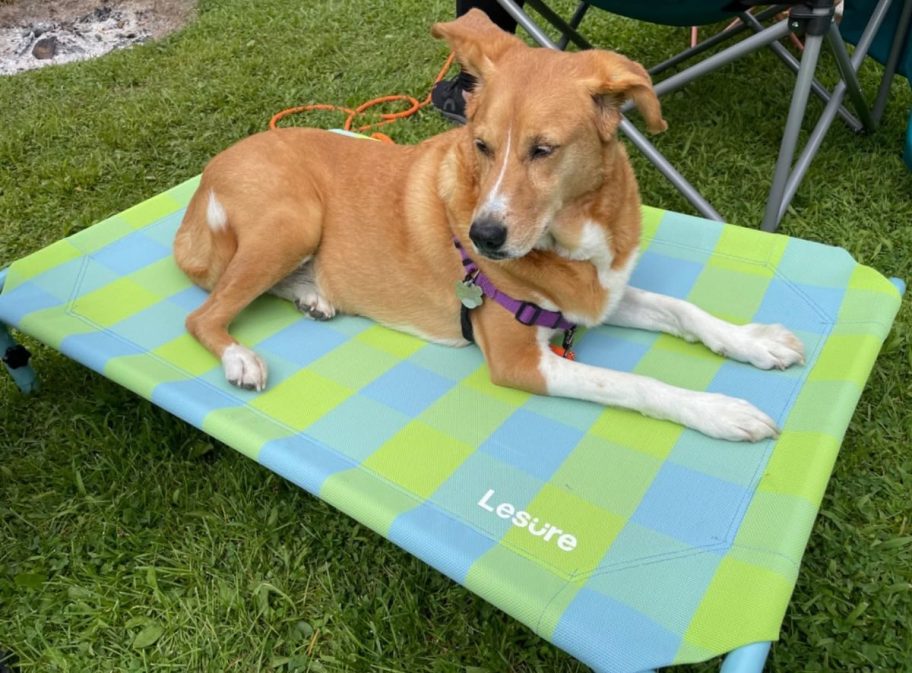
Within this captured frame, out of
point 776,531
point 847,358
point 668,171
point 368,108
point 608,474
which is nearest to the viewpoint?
point 776,531

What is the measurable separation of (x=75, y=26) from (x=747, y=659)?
26.4ft

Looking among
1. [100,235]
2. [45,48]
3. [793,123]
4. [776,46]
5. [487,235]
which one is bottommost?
[45,48]

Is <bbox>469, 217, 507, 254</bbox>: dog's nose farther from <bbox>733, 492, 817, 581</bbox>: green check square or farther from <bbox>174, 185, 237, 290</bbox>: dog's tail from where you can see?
<bbox>174, 185, 237, 290</bbox>: dog's tail

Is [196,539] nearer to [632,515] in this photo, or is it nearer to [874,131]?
[632,515]

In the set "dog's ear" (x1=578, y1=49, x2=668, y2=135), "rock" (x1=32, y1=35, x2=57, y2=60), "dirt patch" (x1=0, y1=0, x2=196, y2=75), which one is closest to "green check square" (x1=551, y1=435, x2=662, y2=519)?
"dog's ear" (x1=578, y1=49, x2=668, y2=135)

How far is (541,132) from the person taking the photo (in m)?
1.96

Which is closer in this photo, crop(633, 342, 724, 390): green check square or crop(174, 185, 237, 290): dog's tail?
crop(633, 342, 724, 390): green check square

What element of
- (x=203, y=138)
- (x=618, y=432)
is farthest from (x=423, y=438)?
(x=203, y=138)

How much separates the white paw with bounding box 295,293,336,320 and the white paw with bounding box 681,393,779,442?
4.73 ft

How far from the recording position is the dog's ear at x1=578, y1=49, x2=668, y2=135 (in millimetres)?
1983

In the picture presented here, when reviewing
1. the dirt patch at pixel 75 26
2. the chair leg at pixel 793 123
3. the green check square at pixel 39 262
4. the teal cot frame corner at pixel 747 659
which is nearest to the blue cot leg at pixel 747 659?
the teal cot frame corner at pixel 747 659

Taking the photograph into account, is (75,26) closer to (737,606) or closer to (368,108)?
(368,108)

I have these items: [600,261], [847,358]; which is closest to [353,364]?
[600,261]

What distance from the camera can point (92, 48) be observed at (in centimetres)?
648
